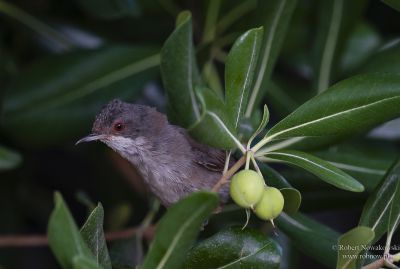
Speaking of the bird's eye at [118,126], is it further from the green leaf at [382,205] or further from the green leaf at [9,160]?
the green leaf at [382,205]

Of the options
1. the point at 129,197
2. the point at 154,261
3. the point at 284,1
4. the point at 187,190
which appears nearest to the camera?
the point at 154,261

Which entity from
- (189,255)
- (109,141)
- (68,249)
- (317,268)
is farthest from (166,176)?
(317,268)

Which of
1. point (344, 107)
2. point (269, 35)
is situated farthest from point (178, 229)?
point (269, 35)

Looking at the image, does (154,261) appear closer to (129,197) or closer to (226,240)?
(226,240)

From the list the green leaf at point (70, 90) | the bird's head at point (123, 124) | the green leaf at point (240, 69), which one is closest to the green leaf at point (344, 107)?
the green leaf at point (240, 69)

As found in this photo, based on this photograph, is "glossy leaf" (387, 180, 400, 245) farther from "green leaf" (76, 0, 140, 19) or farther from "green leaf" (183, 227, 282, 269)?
"green leaf" (76, 0, 140, 19)
